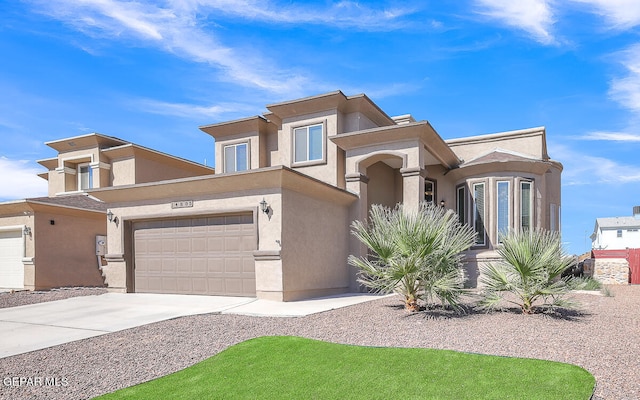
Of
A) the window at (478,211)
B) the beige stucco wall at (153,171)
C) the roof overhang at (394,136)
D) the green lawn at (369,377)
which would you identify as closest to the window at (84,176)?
the beige stucco wall at (153,171)

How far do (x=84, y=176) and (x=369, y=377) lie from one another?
978 inches

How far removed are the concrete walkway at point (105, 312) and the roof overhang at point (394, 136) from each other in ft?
19.3

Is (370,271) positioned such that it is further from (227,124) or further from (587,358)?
(227,124)

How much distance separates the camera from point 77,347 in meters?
7.99

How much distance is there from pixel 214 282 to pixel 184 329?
500cm

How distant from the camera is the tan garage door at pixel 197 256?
44.6ft

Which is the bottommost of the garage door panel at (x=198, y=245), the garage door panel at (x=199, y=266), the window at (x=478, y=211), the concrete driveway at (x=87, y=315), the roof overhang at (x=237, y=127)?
the concrete driveway at (x=87, y=315)

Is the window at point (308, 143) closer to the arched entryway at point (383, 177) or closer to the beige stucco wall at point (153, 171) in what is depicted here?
the arched entryway at point (383, 177)

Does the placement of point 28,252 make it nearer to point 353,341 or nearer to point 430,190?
point 353,341

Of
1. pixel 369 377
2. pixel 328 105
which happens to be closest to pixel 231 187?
pixel 328 105

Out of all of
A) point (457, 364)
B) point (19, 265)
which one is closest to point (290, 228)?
point (457, 364)

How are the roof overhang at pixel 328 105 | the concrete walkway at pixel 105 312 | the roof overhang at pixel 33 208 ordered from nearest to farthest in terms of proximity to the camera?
the concrete walkway at pixel 105 312 < the roof overhang at pixel 328 105 < the roof overhang at pixel 33 208

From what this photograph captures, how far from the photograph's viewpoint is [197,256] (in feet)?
47.4

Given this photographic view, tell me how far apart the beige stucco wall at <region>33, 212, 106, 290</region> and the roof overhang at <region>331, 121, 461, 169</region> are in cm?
1255
